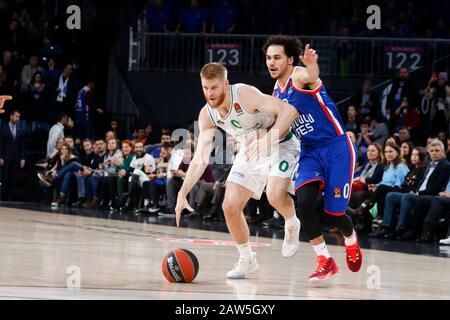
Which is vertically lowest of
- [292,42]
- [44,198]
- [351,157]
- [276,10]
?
[44,198]

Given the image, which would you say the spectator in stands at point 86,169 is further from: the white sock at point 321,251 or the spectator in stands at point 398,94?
the white sock at point 321,251

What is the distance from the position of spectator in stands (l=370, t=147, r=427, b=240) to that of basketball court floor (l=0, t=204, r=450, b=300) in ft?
4.27

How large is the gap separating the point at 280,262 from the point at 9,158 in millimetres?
10802

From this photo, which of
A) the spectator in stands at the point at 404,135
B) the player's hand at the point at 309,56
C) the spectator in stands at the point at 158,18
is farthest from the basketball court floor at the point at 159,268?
the spectator in stands at the point at 158,18

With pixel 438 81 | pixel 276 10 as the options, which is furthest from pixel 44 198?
pixel 438 81

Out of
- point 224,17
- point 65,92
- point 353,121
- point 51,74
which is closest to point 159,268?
point 353,121

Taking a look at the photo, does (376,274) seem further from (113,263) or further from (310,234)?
(113,263)

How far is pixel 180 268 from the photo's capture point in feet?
26.1

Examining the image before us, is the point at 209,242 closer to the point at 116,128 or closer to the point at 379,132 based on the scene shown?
the point at 379,132

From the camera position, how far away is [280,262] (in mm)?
10031

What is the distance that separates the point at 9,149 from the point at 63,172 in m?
1.46

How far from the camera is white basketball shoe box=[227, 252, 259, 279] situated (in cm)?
841

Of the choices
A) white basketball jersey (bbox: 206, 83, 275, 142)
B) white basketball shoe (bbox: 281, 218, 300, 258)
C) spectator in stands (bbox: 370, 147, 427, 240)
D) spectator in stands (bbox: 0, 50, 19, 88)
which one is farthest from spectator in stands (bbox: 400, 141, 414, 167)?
spectator in stands (bbox: 0, 50, 19, 88)
